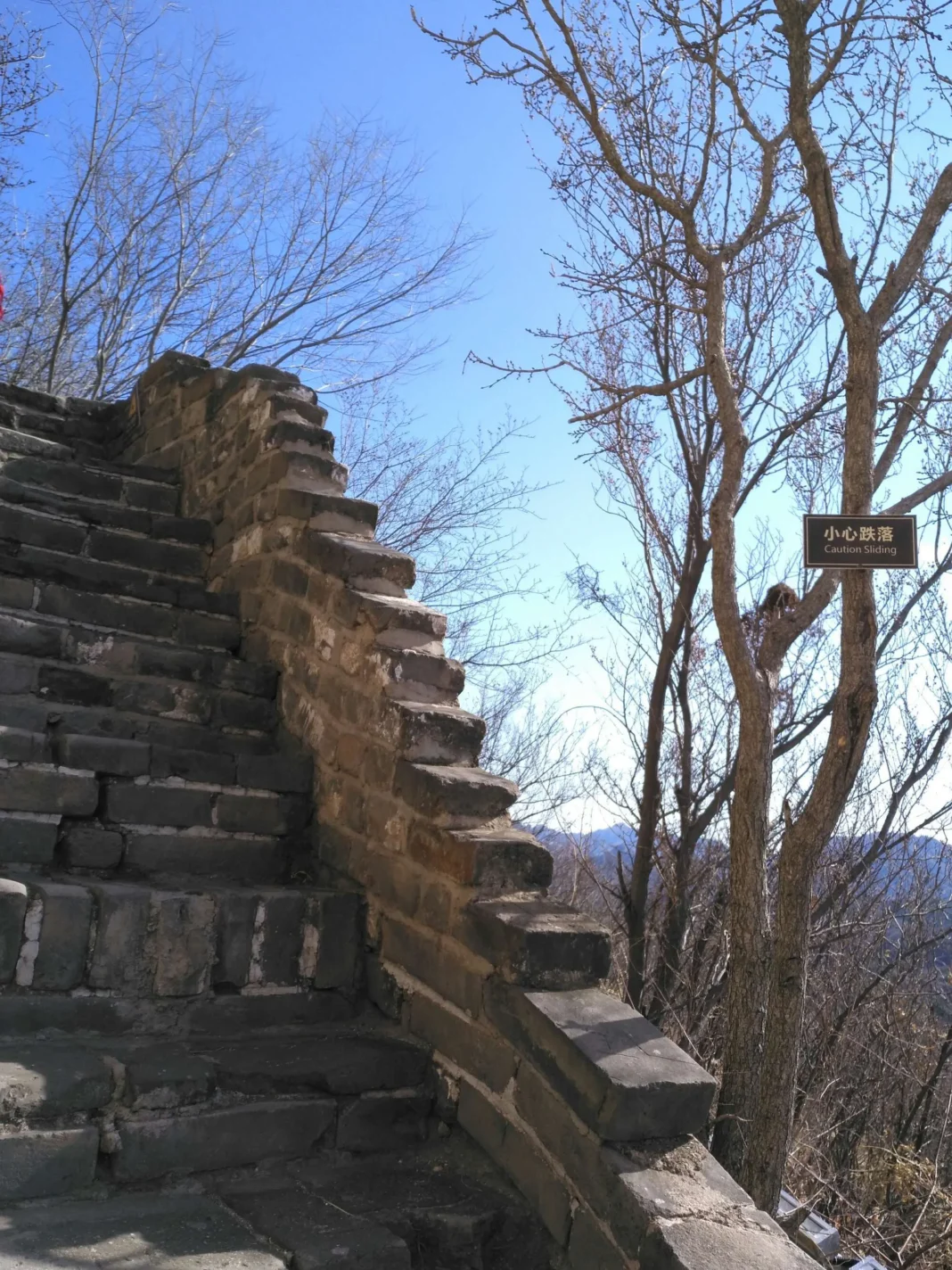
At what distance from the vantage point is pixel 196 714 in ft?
11.9

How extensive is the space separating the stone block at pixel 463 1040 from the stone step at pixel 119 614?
1.74 metres

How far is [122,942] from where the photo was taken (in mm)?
2725

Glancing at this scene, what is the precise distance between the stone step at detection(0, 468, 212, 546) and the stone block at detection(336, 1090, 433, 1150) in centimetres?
280

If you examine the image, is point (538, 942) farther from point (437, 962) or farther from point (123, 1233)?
point (123, 1233)

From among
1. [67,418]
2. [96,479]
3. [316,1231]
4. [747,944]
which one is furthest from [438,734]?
[67,418]

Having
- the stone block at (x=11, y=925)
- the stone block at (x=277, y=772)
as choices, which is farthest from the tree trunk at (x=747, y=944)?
the stone block at (x=11, y=925)

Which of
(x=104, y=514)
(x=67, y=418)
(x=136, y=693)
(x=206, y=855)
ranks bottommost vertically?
(x=206, y=855)

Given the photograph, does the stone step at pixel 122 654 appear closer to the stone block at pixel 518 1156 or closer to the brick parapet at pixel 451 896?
the brick parapet at pixel 451 896

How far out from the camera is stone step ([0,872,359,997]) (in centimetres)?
262

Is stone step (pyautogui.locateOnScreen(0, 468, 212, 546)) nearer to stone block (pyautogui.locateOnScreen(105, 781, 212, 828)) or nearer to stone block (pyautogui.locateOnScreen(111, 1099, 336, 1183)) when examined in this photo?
stone block (pyautogui.locateOnScreen(105, 781, 212, 828))

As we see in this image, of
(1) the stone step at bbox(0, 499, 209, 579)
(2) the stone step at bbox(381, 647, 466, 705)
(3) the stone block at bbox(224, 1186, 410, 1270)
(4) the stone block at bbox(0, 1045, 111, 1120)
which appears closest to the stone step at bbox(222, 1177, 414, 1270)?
(3) the stone block at bbox(224, 1186, 410, 1270)

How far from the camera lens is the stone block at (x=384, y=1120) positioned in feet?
8.59

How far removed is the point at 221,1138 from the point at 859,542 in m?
2.63

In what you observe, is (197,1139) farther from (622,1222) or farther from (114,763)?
(114,763)
